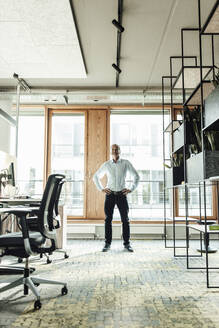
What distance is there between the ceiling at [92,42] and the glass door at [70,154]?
2.67ft

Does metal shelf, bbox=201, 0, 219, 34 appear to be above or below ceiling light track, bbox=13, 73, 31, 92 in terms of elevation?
below

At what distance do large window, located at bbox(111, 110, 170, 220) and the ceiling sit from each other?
82cm

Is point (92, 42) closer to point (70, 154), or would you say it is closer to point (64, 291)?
point (70, 154)

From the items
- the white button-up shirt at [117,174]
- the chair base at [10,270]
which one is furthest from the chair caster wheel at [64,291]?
the white button-up shirt at [117,174]

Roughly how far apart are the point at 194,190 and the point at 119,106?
2.17 m

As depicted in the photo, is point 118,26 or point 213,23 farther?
point 118,26

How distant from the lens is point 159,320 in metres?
1.86

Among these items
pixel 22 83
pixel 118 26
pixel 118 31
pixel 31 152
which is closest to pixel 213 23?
pixel 118 26

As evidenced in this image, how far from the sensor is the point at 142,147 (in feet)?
20.0

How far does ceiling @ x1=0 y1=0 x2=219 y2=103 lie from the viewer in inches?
123

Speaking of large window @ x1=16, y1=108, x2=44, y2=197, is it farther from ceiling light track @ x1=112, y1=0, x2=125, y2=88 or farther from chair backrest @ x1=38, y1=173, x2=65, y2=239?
chair backrest @ x1=38, y1=173, x2=65, y2=239

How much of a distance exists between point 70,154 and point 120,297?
13.1ft

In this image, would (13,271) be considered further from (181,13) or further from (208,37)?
(208,37)

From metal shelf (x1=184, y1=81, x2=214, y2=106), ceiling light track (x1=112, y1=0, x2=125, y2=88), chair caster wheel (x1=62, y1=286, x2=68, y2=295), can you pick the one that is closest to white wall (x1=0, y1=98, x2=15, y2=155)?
ceiling light track (x1=112, y1=0, x2=125, y2=88)
